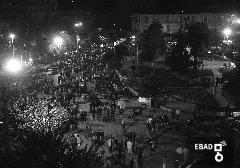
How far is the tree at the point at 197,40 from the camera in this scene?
4695 centimetres

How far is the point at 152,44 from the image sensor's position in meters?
50.9

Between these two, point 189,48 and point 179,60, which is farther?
point 189,48

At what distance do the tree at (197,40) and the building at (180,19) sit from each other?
17197mm

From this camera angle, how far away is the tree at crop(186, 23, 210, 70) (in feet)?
154

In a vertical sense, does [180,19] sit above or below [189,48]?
above

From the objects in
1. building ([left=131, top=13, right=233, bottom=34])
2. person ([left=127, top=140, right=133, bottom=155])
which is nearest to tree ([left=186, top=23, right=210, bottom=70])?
building ([left=131, top=13, right=233, bottom=34])

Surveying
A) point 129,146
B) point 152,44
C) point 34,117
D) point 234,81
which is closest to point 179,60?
point 152,44

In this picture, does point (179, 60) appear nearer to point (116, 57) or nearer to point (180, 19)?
point (116, 57)

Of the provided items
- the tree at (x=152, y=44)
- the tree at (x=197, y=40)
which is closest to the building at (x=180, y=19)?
the tree at (x=152, y=44)

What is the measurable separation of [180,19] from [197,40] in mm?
22156

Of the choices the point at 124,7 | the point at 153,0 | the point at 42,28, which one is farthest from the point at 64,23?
the point at 153,0
